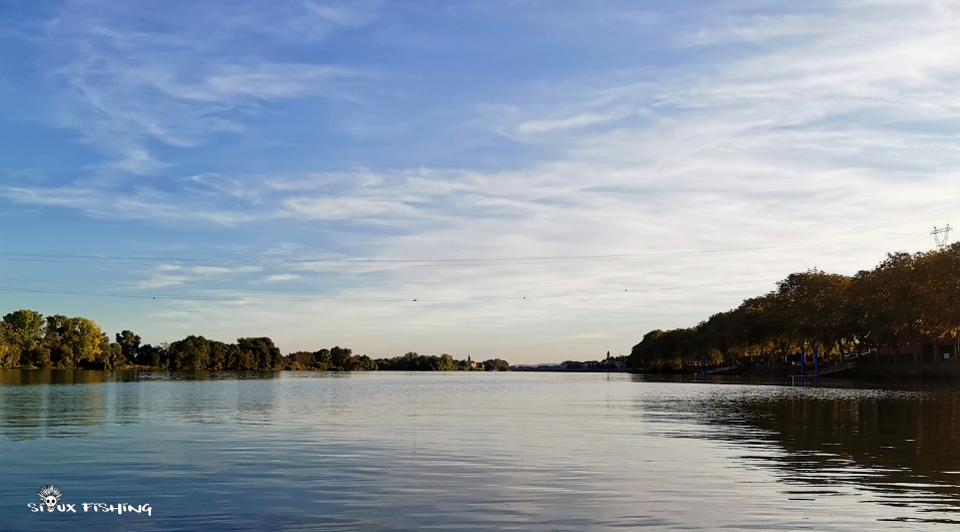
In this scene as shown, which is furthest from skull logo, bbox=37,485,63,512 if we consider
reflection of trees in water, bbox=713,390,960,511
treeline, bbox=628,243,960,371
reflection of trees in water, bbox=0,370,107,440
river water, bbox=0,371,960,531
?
treeline, bbox=628,243,960,371

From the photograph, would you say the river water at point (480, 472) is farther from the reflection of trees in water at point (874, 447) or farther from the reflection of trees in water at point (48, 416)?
the reflection of trees in water at point (48, 416)

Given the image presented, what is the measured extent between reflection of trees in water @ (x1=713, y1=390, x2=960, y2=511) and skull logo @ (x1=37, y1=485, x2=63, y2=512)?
61.8 ft

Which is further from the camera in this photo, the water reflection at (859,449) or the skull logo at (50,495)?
the water reflection at (859,449)

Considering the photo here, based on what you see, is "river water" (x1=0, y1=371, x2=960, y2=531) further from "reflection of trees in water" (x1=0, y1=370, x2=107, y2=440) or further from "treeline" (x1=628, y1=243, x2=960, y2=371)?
"treeline" (x1=628, y1=243, x2=960, y2=371)

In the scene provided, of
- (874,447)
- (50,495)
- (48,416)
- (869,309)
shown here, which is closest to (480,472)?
(50,495)

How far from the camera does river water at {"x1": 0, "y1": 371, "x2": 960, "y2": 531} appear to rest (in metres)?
16.8

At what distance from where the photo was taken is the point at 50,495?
19062 millimetres

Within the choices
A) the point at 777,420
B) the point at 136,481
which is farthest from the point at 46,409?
the point at 777,420

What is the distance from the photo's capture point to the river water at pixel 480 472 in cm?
1681

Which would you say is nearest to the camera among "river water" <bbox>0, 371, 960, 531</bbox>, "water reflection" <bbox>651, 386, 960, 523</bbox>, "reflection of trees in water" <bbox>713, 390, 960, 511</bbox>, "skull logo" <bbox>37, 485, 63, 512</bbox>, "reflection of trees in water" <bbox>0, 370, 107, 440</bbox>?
"river water" <bbox>0, 371, 960, 531</bbox>

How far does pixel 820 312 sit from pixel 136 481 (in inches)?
6187

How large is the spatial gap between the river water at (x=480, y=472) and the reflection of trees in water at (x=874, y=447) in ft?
0.33

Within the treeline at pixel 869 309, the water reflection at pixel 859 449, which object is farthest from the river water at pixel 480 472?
the treeline at pixel 869 309

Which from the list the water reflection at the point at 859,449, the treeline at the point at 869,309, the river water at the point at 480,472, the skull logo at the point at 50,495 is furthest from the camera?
the treeline at the point at 869,309
